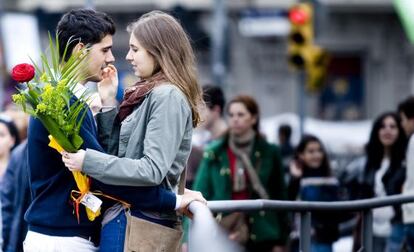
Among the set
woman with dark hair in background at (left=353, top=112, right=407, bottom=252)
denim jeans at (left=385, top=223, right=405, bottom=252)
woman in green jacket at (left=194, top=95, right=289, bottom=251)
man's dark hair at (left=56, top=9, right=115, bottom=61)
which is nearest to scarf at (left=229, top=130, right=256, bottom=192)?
woman in green jacket at (left=194, top=95, right=289, bottom=251)

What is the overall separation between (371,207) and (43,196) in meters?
2.85

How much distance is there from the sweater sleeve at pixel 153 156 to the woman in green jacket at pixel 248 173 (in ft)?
13.7

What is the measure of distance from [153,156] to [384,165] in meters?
5.41

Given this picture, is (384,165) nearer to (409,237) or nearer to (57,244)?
(409,237)

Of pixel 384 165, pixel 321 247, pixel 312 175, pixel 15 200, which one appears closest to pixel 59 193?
pixel 15 200

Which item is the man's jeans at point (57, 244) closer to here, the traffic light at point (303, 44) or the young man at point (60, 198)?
the young man at point (60, 198)

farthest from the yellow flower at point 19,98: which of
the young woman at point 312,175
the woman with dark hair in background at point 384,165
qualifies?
the young woman at point 312,175

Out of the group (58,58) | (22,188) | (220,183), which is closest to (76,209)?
(58,58)

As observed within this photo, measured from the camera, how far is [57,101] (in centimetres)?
504

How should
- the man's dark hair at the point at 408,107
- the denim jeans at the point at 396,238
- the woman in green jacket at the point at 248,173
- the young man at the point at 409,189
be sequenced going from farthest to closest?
the man's dark hair at the point at 408,107 < the woman in green jacket at the point at 248,173 < the denim jeans at the point at 396,238 < the young man at the point at 409,189

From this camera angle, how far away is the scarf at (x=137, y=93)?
5.25 meters

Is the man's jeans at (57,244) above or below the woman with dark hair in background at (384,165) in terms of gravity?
below

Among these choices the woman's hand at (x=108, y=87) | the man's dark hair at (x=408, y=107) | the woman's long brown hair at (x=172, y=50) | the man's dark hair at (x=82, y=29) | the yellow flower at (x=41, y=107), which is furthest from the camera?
the man's dark hair at (x=408, y=107)

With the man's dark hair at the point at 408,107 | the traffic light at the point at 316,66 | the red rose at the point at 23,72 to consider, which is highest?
the traffic light at the point at 316,66
